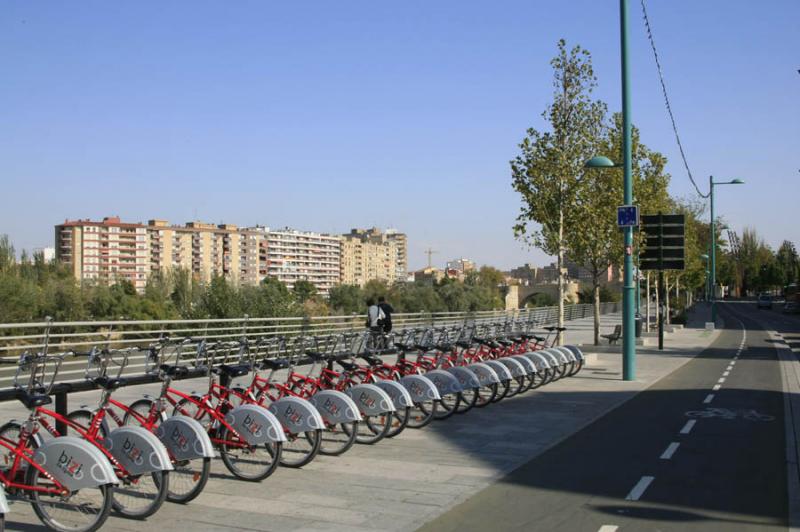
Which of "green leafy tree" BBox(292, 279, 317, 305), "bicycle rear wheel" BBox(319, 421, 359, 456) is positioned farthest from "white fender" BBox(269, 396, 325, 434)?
"green leafy tree" BBox(292, 279, 317, 305)

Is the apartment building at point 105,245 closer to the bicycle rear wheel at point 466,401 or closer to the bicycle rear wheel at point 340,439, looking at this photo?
the bicycle rear wheel at point 466,401

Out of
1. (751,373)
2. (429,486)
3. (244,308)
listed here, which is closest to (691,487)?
(429,486)

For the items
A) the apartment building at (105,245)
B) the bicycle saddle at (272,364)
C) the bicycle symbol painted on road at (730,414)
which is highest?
the apartment building at (105,245)

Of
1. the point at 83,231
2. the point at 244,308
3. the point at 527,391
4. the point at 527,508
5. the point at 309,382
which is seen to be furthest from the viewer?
the point at 83,231

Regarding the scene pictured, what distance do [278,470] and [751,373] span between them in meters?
14.9

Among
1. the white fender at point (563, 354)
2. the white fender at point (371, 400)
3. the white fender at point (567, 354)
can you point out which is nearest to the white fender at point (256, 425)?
the white fender at point (371, 400)

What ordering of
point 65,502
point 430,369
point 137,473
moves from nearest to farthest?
point 65,502, point 137,473, point 430,369

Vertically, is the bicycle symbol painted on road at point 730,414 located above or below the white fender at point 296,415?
below

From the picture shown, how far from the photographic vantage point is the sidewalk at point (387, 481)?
6305 millimetres

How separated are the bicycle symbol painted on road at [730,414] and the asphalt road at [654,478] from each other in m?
0.01

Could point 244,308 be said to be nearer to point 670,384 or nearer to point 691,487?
point 670,384

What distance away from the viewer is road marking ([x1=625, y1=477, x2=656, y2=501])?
281 inches

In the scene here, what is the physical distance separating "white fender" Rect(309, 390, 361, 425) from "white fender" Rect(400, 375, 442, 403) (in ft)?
5.72

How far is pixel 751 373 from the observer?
19.6m
